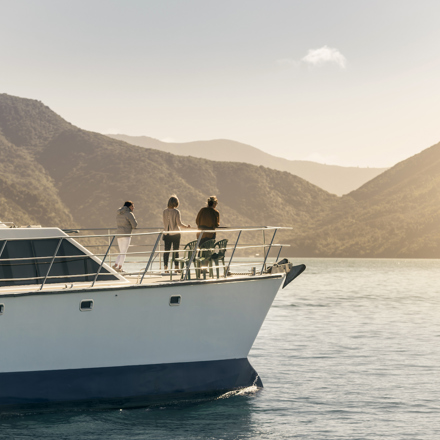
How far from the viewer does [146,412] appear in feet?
36.9

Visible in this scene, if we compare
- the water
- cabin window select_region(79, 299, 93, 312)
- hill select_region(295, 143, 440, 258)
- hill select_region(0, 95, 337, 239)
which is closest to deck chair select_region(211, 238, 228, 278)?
cabin window select_region(79, 299, 93, 312)

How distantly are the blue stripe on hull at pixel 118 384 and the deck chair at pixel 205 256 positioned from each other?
168 cm

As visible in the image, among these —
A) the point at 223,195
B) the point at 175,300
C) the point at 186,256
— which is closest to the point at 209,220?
the point at 186,256

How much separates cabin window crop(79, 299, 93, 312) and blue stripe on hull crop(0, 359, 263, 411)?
1.02 m

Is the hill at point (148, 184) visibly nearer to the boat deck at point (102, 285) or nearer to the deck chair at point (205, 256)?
the deck chair at point (205, 256)

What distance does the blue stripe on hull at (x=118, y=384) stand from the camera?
34.1ft

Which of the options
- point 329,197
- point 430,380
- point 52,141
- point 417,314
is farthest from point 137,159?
point 430,380

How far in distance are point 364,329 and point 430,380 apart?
1061 cm

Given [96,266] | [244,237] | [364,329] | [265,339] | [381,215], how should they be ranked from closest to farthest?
[96,266] → [265,339] → [364,329] → [244,237] → [381,215]

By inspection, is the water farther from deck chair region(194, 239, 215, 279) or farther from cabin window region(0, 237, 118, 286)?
deck chair region(194, 239, 215, 279)

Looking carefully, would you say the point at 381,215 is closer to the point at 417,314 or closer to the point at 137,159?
the point at 137,159

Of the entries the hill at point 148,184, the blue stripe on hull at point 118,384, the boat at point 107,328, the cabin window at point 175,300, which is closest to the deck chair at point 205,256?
the boat at point 107,328

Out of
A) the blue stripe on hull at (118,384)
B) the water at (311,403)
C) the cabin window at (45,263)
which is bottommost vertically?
the water at (311,403)

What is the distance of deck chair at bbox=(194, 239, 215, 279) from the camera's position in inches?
456
